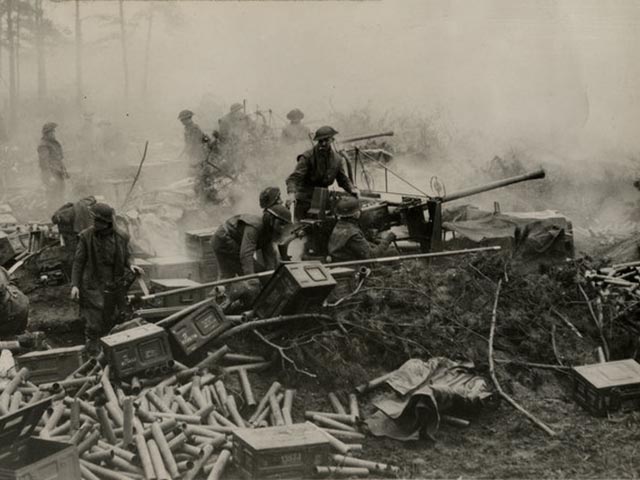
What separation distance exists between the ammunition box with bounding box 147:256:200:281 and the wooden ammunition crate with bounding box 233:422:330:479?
475 centimetres

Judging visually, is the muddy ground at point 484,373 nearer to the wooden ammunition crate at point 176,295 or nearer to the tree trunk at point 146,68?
the wooden ammunition crate at point 176,295

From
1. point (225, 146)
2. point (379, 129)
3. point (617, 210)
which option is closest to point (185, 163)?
point (225, 146)

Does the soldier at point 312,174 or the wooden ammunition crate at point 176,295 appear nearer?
the wooden ammunition crate at point 176,295

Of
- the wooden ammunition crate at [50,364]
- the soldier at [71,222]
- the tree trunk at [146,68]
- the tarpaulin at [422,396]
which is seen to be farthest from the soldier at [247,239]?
the tree trunk at [146,68]

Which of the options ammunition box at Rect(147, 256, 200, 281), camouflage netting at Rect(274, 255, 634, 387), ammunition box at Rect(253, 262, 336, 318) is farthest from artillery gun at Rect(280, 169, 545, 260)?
ammunition box at Rect(253, 262, 336, 318)

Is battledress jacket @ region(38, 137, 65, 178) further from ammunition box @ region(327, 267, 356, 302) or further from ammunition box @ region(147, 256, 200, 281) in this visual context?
ammunition box @ region(327, 267, 356, 302)

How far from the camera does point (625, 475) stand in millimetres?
6410

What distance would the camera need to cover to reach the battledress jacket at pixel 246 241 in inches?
361

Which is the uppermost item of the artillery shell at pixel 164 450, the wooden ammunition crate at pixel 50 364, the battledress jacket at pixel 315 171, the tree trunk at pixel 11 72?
the tree trunk at pixel 11 72

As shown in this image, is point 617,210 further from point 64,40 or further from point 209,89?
point 64,40

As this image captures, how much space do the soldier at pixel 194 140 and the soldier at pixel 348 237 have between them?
6947 millimetres

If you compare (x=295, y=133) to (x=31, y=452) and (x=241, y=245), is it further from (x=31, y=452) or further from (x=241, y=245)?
(x=31, y=452)

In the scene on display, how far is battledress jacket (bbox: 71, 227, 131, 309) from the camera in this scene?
9.02m

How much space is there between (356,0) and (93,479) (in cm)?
2084
